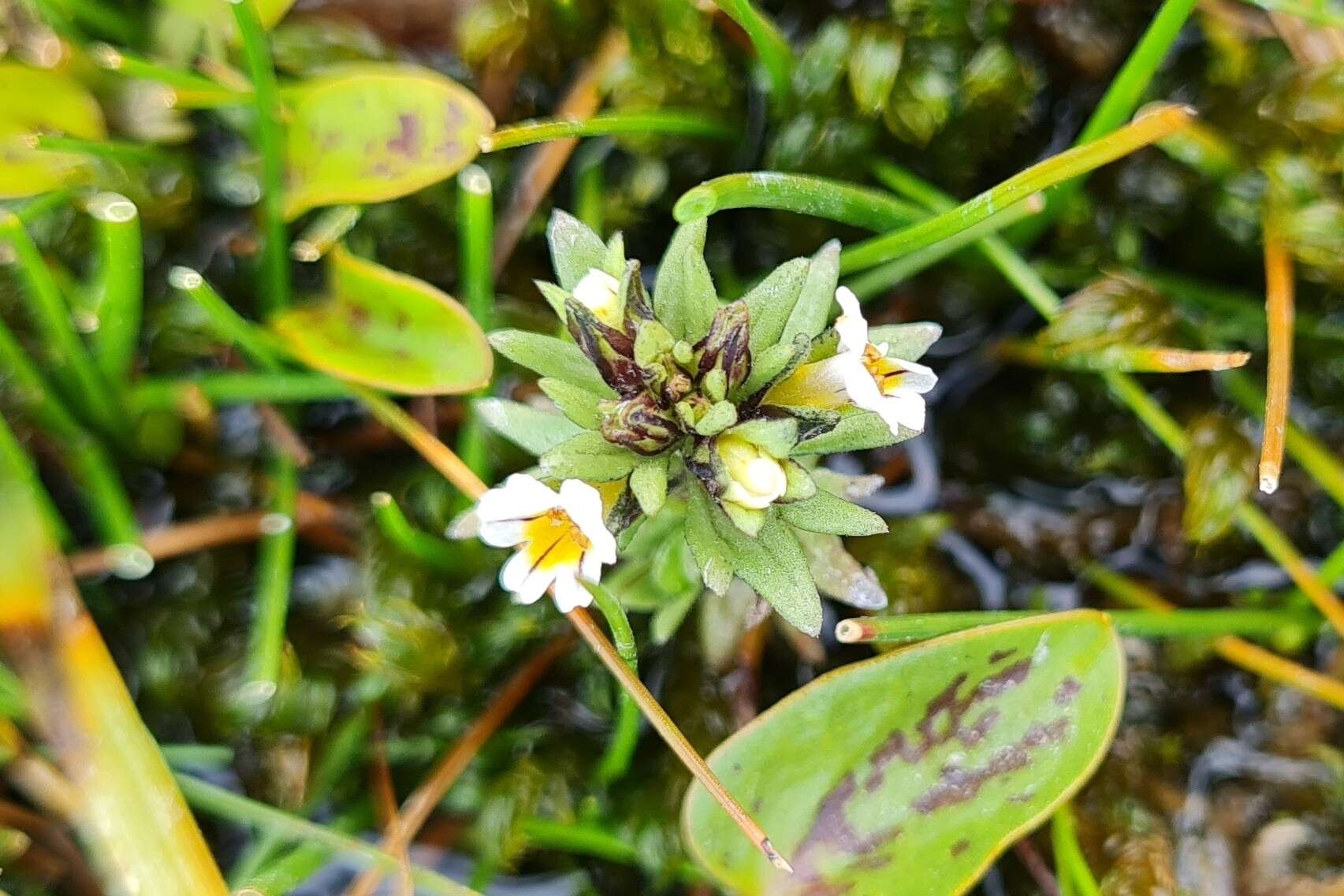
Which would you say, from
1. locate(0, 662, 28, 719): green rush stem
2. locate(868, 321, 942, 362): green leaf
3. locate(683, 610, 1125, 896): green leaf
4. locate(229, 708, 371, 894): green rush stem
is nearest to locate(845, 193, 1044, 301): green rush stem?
locate(868, 321, 942, 362): green leaf

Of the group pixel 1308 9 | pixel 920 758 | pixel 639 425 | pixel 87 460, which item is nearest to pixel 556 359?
pixel 639 425

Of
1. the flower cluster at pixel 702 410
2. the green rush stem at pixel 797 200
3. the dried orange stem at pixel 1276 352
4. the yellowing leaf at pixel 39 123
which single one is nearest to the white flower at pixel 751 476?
the flower cluster at pixel 702 410

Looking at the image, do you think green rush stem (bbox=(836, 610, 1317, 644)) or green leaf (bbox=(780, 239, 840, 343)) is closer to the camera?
green leaf (bbox=(780, 239, 840, 343))

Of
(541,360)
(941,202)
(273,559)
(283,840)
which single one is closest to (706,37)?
(941,202)

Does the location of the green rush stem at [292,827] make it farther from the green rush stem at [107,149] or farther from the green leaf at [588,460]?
the green rush stem at [107,149]

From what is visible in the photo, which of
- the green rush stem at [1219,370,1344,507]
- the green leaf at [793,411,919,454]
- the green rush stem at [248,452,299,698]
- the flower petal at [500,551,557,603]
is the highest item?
the green leaf at [793,411,919,454]

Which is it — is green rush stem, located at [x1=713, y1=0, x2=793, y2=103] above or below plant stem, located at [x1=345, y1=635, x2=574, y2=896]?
above

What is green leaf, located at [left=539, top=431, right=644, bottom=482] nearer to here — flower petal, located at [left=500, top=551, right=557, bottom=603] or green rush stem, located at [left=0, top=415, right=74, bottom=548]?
flower petal, located at [left=500, top=551, right=557, bottom=603]
